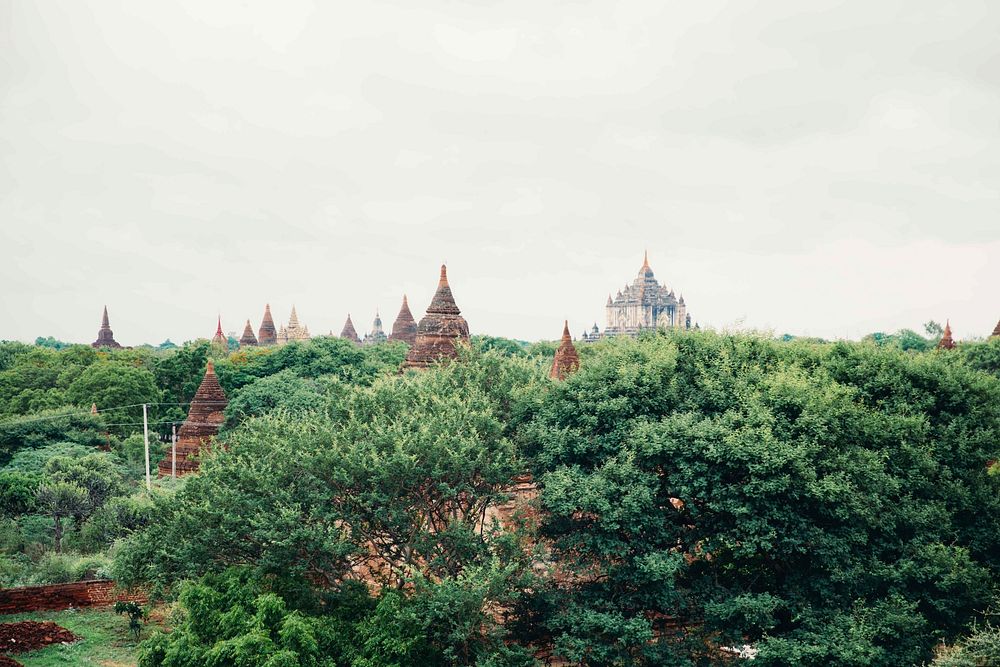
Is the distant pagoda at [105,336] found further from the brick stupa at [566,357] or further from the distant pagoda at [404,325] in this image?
the brick stupa at [566,357]

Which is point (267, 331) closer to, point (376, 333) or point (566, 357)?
point (376, 333)

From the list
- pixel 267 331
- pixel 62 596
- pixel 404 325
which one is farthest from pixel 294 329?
pixel 62 596

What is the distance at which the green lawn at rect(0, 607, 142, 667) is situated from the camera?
68.9 feet

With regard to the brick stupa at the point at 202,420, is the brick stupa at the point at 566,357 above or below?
above

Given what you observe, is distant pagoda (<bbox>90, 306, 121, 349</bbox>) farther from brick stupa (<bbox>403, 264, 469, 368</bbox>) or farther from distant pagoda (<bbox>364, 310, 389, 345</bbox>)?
brick stupa (<bbox>403, 264, 469, 368</bbox>)

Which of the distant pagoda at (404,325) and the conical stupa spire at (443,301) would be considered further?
the distant pagoda at (404,325)

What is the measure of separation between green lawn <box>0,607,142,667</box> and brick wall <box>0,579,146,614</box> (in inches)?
8.5

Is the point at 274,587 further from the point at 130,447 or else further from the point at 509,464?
the point at 130,447

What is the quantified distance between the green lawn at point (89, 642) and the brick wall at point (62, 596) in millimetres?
216

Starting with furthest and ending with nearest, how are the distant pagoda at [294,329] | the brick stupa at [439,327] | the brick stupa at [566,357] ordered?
the distant pagoda at [294,329] < the brick stupa at [566,357] < the brick stupa at [439,327]

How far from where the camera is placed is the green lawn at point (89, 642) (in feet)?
68.9

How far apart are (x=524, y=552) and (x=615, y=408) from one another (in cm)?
362

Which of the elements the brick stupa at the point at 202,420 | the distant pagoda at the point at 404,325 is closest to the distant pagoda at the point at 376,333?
the distant pagoda at the point at 404,325

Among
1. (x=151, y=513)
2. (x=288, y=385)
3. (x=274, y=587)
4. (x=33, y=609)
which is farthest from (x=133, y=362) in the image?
(x=274, y=587)
